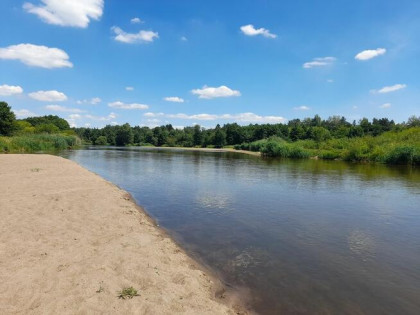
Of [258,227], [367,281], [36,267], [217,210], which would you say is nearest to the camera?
[36,267]

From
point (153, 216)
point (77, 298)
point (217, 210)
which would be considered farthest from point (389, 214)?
point (77, 298)

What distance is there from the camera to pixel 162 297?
6.90m

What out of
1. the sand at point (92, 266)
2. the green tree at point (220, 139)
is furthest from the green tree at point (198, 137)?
the sand at point (92, 266)

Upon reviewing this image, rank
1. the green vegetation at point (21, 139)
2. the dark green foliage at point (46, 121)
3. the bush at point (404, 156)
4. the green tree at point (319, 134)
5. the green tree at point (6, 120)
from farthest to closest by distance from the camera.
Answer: the dark green foliage at point (46, 121) < the green tree at point (319, 134) < the green tree at point (6, 120) < the green vegetation at point (21, 139) < the bush at point (404, 156)

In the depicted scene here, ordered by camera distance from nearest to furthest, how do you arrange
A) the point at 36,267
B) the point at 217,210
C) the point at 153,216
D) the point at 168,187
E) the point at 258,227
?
1. the point at 36,267
2. the point at 258,227
3. the point at 153,216
4. the point at 217,210
5. the point at 168,187

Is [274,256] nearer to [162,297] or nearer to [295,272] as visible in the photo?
[295,272]

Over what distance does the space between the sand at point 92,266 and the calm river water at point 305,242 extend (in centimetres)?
148

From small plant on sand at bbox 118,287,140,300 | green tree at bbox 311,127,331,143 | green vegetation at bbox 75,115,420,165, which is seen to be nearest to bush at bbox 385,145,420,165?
green vegetation at bbox 75,115,420,165

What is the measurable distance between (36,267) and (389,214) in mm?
18533

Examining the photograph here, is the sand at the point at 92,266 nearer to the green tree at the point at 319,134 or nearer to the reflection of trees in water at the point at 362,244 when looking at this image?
the reflection of trees in water at the point at 362,244

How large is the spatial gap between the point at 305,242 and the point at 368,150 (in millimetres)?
59919

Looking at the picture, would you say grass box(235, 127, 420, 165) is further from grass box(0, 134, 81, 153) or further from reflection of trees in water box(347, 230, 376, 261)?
grass box(0, 134, 81, 153)

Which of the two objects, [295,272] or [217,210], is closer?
[295,272]

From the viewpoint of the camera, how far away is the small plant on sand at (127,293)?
22.1 feet
